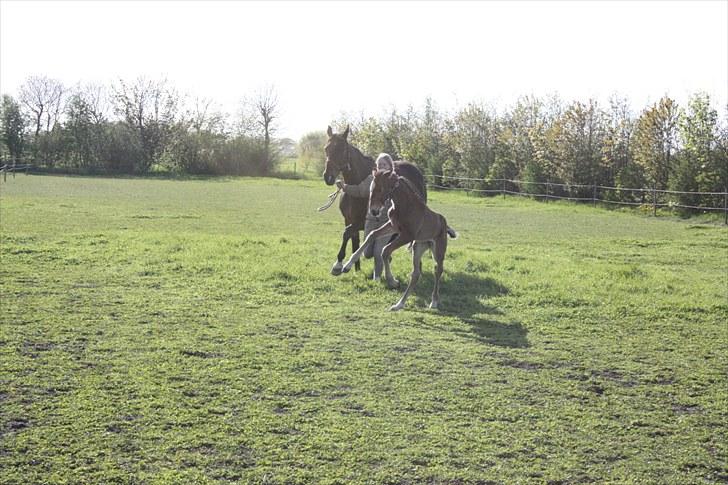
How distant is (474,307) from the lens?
9250mm

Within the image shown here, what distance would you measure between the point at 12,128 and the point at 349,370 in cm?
6200

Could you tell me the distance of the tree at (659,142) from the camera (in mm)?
29391

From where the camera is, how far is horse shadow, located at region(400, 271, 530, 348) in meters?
7.79

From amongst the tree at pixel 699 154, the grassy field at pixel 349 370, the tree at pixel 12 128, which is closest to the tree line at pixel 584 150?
the tree at pixel 699 154

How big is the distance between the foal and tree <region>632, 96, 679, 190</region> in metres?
23.0

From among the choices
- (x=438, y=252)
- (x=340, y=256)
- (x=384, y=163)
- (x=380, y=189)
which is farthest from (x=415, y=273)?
(x=340, y=256)

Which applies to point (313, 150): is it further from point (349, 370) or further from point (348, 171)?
point (349, 370)

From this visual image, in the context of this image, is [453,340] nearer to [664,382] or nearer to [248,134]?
[664,382]

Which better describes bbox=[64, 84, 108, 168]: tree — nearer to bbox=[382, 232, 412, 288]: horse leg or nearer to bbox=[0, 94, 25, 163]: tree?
bbox=[0, 94, 25, 163]: tree

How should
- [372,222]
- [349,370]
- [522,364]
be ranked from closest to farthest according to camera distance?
1. [349,370]
2. [522,364]
3. [372,222]

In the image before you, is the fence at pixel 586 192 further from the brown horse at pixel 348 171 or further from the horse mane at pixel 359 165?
the brown horse at pixel 348 171

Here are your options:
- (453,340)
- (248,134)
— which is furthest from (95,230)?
(248,134)

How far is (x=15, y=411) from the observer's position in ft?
16.9

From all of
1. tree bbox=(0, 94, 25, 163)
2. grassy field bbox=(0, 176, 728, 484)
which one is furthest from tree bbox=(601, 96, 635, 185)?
tree bbox=(0, 94, 25, 163)
